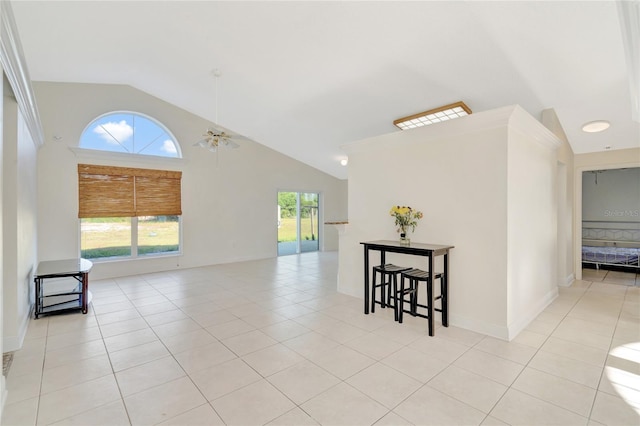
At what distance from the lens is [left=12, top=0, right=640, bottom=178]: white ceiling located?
294 centimetres

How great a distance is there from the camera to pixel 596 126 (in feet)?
14.8

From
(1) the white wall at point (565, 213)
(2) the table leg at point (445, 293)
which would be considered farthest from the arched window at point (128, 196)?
(1) the white wall at point (565, 213)

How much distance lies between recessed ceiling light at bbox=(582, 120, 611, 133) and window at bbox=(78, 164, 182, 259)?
745 cm

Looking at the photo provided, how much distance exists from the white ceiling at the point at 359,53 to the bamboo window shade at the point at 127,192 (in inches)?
66.9

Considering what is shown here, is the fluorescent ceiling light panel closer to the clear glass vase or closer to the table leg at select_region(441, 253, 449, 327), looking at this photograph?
the clear glass vase

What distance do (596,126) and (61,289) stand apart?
28.1 feet

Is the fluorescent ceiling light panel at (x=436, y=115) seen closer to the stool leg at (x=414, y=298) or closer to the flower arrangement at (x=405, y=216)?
the flower arrangement at (x=405, y=216)

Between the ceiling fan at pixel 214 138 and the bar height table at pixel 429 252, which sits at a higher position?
the ceiling fan at pixel 214 138

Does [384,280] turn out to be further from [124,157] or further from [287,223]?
[124,157]

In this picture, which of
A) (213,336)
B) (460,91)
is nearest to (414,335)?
(213,336)

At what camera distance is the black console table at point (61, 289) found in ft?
11.8

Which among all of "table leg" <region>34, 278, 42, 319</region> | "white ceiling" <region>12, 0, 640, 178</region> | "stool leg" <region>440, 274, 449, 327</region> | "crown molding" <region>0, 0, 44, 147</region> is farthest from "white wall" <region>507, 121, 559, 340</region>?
"table leg" <region>34, 278, 42, 319</region>

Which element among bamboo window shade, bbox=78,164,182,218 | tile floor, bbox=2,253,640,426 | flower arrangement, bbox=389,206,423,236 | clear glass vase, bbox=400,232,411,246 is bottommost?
tile floor, bbox=2,253,640,426

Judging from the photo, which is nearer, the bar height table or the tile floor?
the tile floor
